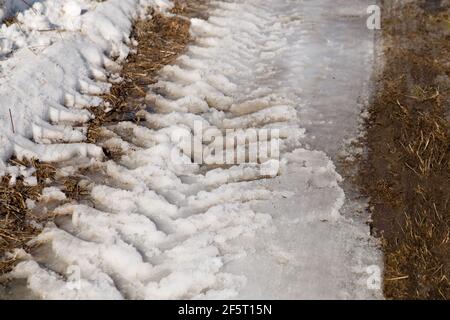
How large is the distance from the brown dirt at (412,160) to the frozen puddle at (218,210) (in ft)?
0.59

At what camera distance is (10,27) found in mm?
4254

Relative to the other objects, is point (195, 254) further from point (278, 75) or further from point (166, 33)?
point (166, 33)

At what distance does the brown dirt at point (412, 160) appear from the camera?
2824 millimetres

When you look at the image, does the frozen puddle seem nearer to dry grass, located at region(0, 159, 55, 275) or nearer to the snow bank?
dry grass, located at region(0, 159, 55, 275)

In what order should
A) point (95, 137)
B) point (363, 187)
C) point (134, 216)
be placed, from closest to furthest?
point (134, 216) < point (363, 187) < point (95, 137)

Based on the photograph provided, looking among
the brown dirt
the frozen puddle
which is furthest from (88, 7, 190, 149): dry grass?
the brown dirt

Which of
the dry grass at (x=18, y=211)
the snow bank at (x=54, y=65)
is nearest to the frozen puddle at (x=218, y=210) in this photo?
the dry grass at (x=18, y=211)

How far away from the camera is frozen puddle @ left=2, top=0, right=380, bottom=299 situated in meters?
2.74

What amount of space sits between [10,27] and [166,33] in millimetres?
1584

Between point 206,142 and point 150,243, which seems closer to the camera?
point 150,243

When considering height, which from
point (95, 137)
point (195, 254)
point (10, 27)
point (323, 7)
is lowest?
point (195, 254)

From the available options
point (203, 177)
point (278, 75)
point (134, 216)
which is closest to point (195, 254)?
point (134, 216)

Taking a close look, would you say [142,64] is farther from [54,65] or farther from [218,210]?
[218,210]

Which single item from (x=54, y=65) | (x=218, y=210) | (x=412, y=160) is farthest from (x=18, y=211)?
(x=412, y=160)
